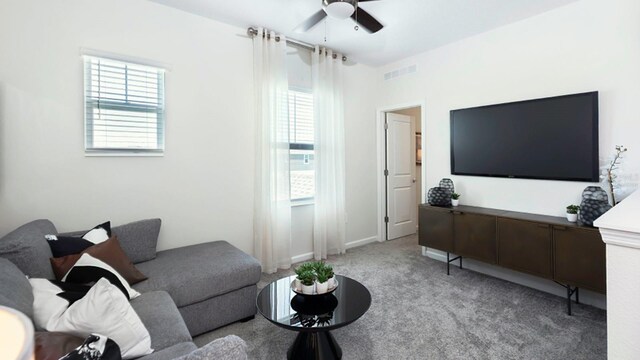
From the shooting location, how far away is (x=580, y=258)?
244 centimetres

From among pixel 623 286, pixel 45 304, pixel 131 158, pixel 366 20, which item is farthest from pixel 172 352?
pixel 366 20

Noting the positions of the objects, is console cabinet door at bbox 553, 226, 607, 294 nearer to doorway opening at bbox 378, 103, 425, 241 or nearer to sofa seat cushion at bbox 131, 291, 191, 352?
doorway opening at bbox 378, 103, 425, 241

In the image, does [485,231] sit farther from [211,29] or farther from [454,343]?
[211,29]

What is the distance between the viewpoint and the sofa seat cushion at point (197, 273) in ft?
7.04

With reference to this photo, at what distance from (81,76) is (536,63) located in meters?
4.28

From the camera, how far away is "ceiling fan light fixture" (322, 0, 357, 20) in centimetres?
229

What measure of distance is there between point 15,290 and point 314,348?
1549 millimetres

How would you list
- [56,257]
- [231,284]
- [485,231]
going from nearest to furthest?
[56,257] < [231,284] < [485,231]

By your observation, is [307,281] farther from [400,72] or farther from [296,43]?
[400,72]

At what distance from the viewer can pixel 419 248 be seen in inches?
172

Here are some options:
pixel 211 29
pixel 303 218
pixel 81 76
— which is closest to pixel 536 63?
pixel 303 218

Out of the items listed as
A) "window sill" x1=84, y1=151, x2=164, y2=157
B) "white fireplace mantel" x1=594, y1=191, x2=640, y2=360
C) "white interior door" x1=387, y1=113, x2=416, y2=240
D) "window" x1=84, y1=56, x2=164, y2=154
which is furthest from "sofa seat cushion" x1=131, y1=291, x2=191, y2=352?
"white interior door" x1=387, y1=113, x2=416, y2=240

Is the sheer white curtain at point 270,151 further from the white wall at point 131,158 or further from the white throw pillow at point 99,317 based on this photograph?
the white throw pillow at point 99,317

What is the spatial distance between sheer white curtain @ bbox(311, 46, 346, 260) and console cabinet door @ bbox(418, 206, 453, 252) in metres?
1.09
